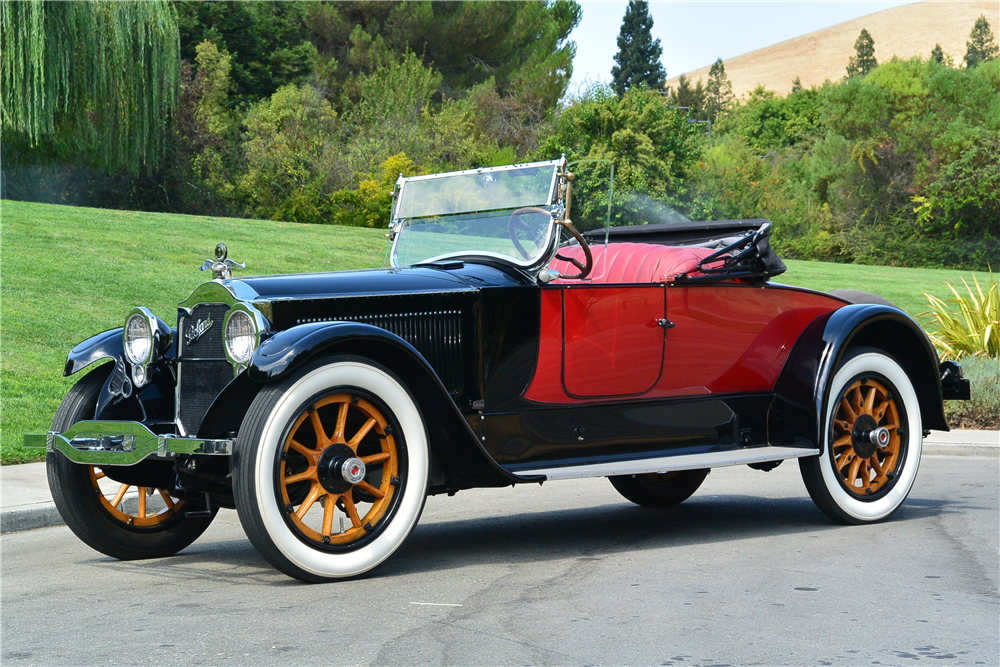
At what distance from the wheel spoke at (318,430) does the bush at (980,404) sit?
9.08 metres

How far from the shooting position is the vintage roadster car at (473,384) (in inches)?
174

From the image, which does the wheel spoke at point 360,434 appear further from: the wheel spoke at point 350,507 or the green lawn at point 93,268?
the green lawn at point 93,268

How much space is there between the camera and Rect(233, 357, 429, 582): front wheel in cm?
417

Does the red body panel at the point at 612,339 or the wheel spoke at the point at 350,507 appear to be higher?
the red body panel at the point at 612,339

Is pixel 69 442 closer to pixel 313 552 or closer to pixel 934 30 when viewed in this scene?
pixel 313 552

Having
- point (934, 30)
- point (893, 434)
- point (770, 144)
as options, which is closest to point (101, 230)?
point (893, 434)

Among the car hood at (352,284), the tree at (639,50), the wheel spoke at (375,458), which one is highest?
the tree at (639,50)

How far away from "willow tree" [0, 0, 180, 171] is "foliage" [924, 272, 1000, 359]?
47.6 feet

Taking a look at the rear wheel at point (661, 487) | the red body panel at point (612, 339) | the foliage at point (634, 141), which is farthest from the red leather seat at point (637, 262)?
the foliage at point (634, 141)

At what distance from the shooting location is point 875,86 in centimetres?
5378

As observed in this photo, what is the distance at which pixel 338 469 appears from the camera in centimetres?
440

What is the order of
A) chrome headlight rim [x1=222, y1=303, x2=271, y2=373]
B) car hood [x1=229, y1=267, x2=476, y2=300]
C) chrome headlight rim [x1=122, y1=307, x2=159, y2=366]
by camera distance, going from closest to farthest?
chrome headlight rim [x1=222, y1=303, x2=271, y2=373] → car hood [x1=229, y1=267, x2=476, y2=300] → chrome headlight rim [x1=122, y1=307, x2=159, y2=366]

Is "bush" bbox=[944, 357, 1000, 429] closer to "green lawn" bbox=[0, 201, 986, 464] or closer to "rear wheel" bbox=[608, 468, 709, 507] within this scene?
"rear wheel" bbox=[608, 468, 709, 507]

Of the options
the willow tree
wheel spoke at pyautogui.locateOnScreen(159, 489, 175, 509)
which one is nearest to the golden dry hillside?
the willow tree
